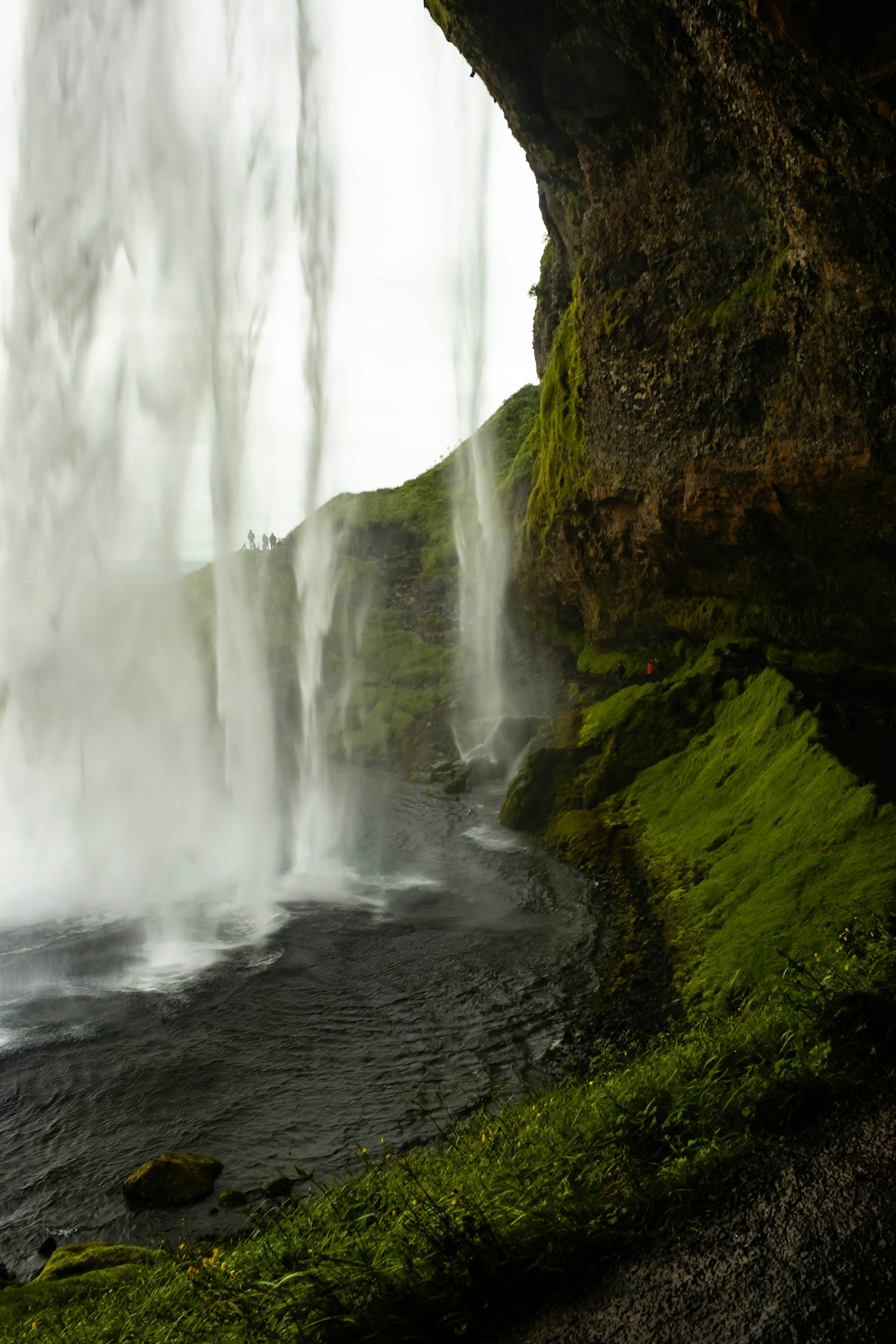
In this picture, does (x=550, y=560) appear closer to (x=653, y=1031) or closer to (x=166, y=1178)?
(x=653, y=1031)

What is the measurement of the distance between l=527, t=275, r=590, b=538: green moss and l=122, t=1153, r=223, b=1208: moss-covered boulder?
20967 millimetres

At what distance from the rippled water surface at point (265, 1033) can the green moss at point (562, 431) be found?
538 inches

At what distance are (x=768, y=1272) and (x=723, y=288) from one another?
18.2 metres

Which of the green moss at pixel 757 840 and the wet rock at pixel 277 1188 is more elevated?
the green moss at pixel 757 840

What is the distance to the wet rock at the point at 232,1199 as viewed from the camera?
808 centimetres

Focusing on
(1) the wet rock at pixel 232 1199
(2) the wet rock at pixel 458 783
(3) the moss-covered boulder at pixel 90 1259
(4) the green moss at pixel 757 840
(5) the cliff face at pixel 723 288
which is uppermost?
(5) the cliff face at pixel 723 288

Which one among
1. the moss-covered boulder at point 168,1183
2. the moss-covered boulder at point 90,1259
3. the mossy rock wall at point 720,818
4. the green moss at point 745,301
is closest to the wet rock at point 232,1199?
the moss-covered boulder at point 168,1183

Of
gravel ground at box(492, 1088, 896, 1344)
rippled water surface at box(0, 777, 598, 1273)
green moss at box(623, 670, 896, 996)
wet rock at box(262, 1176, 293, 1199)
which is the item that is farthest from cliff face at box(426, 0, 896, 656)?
wet rock at box(262, 1176, 293, 1199)

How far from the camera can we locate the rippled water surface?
29.1 feet

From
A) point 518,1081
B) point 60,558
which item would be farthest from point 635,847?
point 60,558

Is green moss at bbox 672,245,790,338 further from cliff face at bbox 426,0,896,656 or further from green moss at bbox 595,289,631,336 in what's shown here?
green moss at bbox 595,289,631,336

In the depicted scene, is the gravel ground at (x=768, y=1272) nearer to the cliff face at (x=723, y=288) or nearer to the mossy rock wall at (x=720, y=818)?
the mossy rock wall at (x=720, y=818)

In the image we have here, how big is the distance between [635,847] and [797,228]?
38.1 ft

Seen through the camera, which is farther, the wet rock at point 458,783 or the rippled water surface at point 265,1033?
the wet rock at point 458,783
